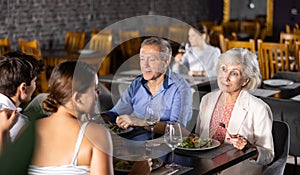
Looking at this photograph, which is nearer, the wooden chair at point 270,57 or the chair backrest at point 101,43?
the wooden chair at point 270,57

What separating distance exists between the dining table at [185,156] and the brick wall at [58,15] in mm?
4844

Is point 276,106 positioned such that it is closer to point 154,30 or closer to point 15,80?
point 15,80

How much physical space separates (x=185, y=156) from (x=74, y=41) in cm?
545

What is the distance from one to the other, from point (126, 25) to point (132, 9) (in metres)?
0.34

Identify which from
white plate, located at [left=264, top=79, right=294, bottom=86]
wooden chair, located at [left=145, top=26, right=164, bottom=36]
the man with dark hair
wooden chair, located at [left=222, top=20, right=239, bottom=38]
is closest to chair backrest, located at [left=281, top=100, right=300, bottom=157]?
white plate, located at [left=264, top=79, right=294, bottom=86]

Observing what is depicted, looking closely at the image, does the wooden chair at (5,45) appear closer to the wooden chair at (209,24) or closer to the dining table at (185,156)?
the dining table at (185,156)

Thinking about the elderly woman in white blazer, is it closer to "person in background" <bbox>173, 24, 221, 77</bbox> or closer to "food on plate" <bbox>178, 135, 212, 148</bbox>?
"food on plate" <bbox>178, 135, 212, 148</bbox>

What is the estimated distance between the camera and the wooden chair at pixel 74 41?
8.16 m

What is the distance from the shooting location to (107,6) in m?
9.14

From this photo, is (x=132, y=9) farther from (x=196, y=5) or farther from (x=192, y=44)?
(x=192, y=44)

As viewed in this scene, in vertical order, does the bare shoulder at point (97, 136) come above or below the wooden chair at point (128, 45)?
above

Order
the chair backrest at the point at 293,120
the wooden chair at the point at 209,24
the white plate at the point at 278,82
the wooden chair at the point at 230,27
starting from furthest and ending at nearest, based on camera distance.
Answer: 1. the wooden chair at the point at 230,27
2. the wooden chair at the point at 209,24
3. the white plate at the point at 278,82
4. the chair backrest at the point at 293,120

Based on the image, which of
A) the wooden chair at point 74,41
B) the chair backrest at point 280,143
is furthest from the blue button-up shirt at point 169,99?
the wooden chair at point 74,41

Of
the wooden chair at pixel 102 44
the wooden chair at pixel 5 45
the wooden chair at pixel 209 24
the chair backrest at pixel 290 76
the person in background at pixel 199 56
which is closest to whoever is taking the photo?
the chair backrest at pixel 290 76
